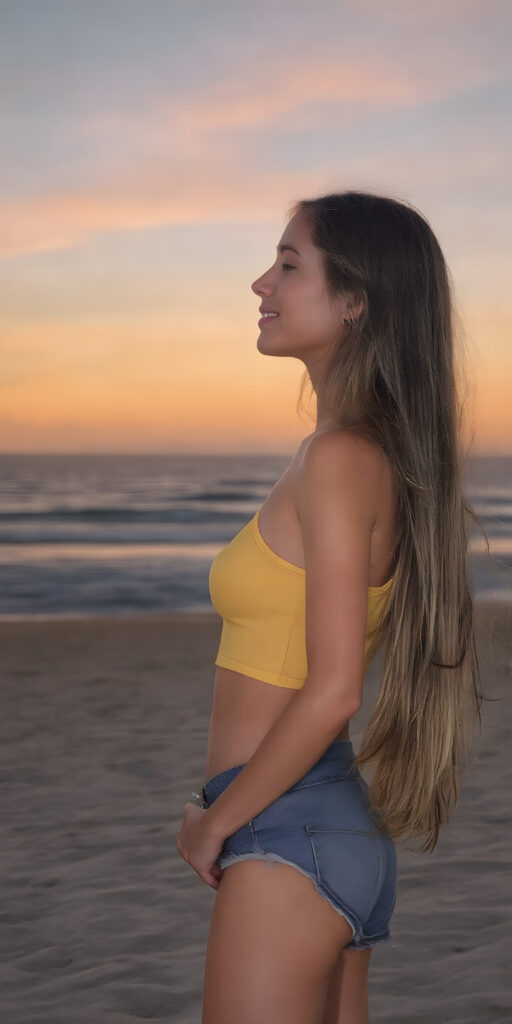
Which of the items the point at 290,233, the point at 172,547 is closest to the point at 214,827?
the point at 290,233

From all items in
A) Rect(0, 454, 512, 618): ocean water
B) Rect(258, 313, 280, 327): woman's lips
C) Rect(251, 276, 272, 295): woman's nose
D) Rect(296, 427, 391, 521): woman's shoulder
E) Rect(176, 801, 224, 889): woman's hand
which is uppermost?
Rect(251, 276, 272, 295): woman's nose

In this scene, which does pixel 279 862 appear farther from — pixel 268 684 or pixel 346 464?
pixel 346 464

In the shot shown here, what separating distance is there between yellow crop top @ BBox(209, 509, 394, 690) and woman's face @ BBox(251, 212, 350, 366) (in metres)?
0.35

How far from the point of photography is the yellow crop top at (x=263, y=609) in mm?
1716

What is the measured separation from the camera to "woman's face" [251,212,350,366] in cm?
184

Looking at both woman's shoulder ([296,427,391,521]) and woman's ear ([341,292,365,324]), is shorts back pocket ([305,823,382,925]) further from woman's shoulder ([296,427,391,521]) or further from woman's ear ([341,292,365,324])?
woman's ear ([341,292,365,324])

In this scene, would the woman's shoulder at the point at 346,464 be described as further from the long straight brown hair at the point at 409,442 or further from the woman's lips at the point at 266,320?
the woman's lips at the point at 266,320

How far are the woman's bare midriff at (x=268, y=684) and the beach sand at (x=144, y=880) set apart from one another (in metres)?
0.45

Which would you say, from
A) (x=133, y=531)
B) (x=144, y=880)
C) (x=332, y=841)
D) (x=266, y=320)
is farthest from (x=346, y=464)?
(x=133, y=531)

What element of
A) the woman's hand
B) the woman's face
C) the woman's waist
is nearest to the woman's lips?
the woman's face

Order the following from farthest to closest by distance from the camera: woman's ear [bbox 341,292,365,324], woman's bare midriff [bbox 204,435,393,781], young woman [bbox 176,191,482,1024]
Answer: woman's ear [bbox 341,292,365,324] < woman's bare midriff [bbox 204,435,393,781] < young woman [bbox 176,191,482,1024]

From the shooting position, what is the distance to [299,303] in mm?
1849

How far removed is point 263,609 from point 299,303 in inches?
21.4

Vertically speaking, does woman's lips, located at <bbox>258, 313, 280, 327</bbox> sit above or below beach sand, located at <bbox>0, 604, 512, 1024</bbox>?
above
